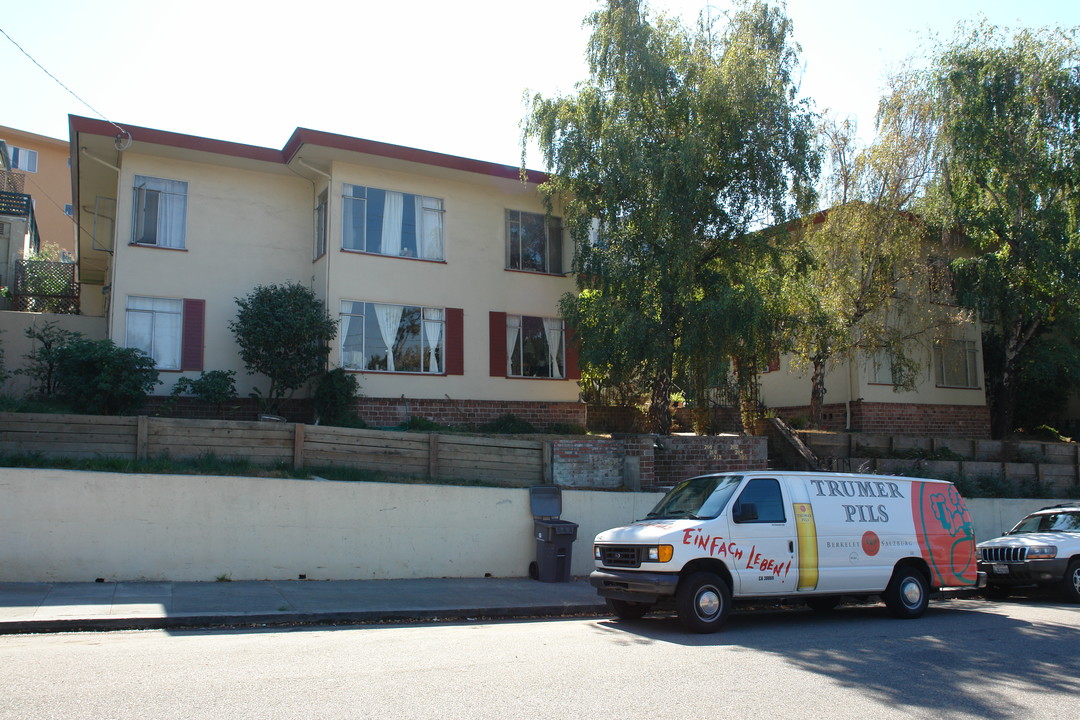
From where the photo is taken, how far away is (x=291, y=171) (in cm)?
1864

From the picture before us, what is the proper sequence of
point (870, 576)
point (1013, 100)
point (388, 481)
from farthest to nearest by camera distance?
point (1013, 100), point (388, 481), point (870, 576)

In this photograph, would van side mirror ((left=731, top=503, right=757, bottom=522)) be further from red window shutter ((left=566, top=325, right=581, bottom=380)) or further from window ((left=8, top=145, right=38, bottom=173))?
window ((left=8, top=145, right=38, bottom=173))

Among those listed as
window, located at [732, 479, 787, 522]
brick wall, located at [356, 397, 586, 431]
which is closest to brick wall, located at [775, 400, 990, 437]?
brick wall, located at [356, 397, 586, 431]

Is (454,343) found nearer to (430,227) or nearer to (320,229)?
(430,227)

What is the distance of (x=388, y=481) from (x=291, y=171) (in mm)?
8549

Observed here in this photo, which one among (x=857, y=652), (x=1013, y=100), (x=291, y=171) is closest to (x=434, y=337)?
(x=291, y=171)

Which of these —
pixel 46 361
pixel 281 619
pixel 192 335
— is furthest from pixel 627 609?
pixel 46 361

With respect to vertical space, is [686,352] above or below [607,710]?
above

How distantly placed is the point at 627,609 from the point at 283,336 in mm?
9318

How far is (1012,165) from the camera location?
21.3m

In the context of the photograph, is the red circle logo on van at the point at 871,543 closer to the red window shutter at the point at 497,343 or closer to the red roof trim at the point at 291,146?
the red window shutter at the point at 497,343

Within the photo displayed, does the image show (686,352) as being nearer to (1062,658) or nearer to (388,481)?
(388,481)

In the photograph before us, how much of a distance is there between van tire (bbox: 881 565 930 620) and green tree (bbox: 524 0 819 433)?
548 cm

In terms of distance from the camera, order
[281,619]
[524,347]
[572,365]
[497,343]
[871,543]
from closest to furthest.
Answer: [281,619]
[871,543]
[497,343]
[524,347]
[572,365]
